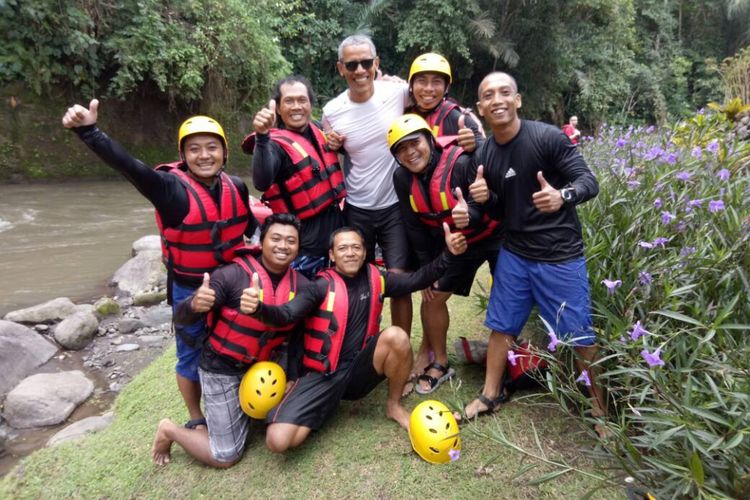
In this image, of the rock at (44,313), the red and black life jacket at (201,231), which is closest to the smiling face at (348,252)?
the red and black life jacket at (201,231)

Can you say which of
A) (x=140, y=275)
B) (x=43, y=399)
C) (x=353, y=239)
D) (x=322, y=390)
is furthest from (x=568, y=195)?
(x=140, y=275)

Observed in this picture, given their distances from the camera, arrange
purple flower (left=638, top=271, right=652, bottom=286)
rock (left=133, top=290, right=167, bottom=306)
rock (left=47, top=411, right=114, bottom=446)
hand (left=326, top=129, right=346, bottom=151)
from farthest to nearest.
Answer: rock (left=133, top=290, right=167, bottom=306) < rock (left=47, top=411, right=114, bottom=446) < hand (left=326, top=129, right=346, bottom=151) < purple flower (left=638, top=271, right=652, bottom=286)

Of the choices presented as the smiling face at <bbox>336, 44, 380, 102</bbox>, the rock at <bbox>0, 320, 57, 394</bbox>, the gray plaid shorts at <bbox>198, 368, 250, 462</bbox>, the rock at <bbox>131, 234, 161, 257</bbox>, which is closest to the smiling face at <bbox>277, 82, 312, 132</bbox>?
the smiling face at <bbox>336, 44, 380, 102</bbox>

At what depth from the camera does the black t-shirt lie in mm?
2588

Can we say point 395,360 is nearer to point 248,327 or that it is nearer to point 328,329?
point 328,329

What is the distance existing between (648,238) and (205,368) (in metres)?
2.78

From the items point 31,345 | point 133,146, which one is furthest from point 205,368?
point 133,146

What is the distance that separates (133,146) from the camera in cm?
1214

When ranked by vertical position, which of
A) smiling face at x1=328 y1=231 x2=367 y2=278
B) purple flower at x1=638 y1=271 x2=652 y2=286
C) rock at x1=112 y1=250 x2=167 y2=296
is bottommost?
rock at x1=112 y1=250 x2=167 y2=296

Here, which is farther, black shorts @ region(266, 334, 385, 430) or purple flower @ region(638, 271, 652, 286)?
black shorts @ region(266, 334, 385, 430)

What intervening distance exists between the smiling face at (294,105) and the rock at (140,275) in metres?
4.86

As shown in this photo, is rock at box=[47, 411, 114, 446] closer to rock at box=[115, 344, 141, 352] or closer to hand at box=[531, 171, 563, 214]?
rock at box=[115, 344, 141, 352]

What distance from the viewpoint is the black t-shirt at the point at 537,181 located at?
2.59 m

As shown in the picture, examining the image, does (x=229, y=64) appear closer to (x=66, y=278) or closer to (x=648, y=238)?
(x=66, y=278)
